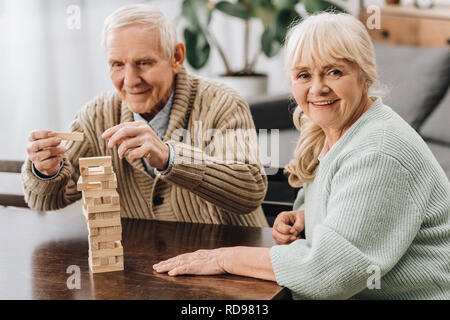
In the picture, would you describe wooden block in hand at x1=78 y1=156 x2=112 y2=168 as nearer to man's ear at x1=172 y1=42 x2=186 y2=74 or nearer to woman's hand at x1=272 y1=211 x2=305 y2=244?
woman's hand at x1=272 y1=211 x2=305 y2=244

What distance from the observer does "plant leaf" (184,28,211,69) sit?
394 cm

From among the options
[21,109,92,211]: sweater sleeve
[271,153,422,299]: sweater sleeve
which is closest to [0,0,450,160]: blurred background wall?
[21,109,92,211]: sweater sleeve

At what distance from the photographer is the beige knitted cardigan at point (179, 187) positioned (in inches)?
66.4

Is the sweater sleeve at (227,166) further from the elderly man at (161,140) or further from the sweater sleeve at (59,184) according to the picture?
the sweater sleeve at (59,184)

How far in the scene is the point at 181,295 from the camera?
1188 mm

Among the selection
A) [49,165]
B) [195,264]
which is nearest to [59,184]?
[49,165]

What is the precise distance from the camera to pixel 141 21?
1694 mm

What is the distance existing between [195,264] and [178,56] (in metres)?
0.77

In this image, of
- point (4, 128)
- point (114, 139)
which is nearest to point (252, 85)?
point (4, 128)

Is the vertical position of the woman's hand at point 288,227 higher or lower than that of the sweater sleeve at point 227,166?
lower

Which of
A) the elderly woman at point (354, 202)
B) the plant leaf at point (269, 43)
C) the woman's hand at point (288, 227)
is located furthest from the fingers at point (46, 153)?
the plant leaf at point (269, 43)

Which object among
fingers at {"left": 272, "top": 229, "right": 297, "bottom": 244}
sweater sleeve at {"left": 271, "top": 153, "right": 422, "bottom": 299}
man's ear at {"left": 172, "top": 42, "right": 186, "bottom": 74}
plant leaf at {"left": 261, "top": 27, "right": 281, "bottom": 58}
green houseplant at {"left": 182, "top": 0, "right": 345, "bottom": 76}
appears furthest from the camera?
plant leaf at {"left": 261, "top": 27, "right": 281, "bottom": 58}

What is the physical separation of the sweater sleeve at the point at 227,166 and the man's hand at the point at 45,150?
12.1 inches

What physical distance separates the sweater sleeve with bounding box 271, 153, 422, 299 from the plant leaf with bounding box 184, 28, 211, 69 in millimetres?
2873
